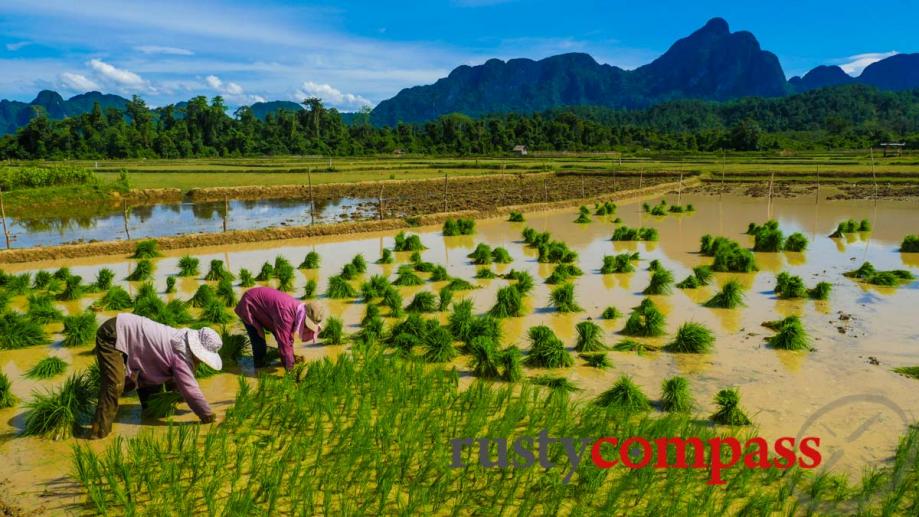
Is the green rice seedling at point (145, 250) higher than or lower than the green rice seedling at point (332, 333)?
higher

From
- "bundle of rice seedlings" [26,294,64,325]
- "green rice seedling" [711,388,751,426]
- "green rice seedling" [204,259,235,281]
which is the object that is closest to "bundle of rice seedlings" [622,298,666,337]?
"green rice seedling" [711,388,751,426]

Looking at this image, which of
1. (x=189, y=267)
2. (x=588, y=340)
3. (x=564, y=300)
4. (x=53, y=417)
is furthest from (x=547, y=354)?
(x=189, y=267)

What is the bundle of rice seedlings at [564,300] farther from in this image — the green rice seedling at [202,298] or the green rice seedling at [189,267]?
the green rice seedling at [189,267]

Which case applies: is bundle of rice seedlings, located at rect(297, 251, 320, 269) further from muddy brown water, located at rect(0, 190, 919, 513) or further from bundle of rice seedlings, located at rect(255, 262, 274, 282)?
bundle of rice seedlings, located at rect(255, 262, 274, 282)

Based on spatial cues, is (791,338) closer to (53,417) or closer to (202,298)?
(53,417)

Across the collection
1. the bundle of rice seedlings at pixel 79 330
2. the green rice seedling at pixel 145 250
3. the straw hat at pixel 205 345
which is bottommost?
the bundle of rice seedlings at pixel 79 330

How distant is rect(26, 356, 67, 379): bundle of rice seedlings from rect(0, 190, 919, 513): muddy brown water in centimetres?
13

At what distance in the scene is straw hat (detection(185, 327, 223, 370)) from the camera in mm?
5082

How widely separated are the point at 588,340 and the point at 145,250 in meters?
11.5

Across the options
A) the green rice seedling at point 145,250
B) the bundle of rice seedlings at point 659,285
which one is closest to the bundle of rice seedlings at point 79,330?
the green rice seedling at point 145,250

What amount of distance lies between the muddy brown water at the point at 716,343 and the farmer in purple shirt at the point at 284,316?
70 centimetres

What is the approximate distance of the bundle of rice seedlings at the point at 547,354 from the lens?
708 cm

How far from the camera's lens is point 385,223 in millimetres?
18766

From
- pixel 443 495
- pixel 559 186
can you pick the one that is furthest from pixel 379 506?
pixel 559 186
